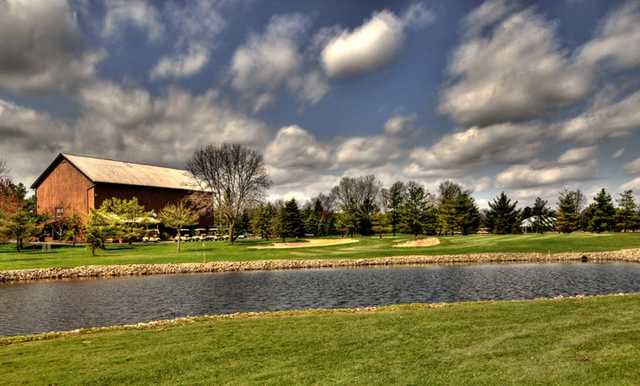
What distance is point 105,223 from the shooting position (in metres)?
48.2

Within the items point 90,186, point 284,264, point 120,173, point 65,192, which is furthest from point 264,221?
point 284,264

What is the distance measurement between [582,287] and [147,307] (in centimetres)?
2374

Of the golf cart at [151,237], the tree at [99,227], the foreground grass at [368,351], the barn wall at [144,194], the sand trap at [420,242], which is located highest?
the barn wall at [144,194]

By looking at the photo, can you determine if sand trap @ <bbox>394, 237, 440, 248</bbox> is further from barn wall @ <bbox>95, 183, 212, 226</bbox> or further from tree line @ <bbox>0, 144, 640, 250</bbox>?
barn wall @ <bbox>95, 183, 212, 226</bbox>

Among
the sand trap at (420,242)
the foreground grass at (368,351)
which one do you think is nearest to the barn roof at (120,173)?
the sand trap at (420,242)

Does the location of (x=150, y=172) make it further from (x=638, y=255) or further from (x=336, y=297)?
(x=638, y=255)

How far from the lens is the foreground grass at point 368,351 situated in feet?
25.0

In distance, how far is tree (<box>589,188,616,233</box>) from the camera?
237 feet

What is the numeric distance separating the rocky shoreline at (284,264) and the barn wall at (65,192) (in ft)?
128

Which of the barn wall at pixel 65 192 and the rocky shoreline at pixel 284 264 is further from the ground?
the barn wall at pixel 65 192

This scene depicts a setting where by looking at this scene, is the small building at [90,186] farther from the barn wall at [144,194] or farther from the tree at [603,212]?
the tree at [603,212]

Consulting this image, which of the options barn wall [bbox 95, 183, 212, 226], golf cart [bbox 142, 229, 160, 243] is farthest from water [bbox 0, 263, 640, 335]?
barn wall [bbox 95, 183, 212, 226]

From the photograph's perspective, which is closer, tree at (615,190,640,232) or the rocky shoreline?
the rocky shoreline

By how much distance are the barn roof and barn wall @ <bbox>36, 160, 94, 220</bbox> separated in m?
1.19
